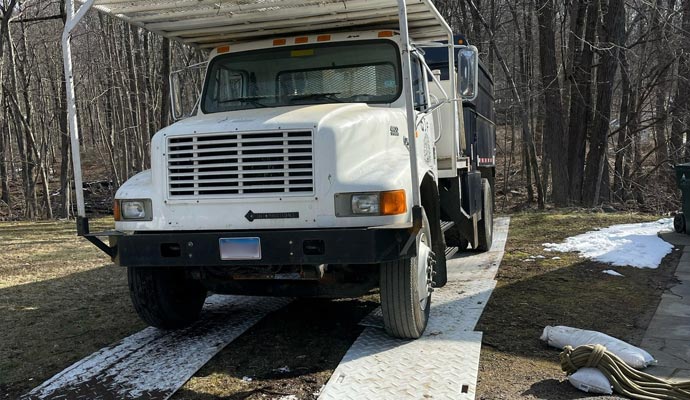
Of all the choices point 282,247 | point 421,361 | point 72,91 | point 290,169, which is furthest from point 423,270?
point 72,91

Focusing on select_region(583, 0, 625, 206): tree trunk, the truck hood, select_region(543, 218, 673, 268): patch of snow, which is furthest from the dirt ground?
select_region(583, 0, 625, 206): tree trunk

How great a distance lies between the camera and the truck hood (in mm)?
4258

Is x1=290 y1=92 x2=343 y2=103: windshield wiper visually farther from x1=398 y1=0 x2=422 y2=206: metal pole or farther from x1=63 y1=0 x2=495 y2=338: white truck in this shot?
x1=398 y1=0 x2=422 y2=206: metal pole

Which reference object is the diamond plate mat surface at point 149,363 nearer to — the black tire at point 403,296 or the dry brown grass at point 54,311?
the dry brown grass at point 54,311

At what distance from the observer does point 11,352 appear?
4.92 meters

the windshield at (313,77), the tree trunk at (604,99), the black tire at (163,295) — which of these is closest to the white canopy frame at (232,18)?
the windshield at (313,77)

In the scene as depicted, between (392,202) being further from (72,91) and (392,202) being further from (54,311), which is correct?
(54,311)

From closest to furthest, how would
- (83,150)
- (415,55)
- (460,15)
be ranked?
(415,55) < (460,15) < (83,150)

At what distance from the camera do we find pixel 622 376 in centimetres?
375

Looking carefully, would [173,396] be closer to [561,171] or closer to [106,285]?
[106,285]

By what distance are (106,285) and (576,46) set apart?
47.7 feet

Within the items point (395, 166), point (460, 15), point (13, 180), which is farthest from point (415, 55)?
point (13, 180)

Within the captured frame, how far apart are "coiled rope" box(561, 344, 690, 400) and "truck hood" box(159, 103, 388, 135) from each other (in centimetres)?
236

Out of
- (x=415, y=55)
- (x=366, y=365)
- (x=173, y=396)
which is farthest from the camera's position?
(x=415, y=55)
